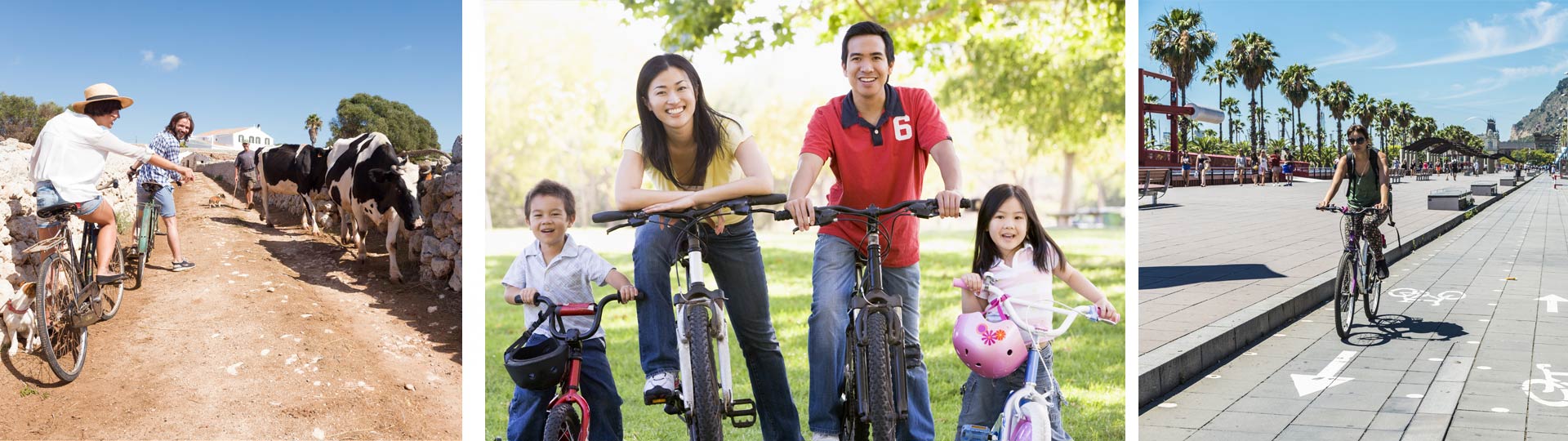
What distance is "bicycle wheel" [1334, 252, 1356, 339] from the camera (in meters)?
5.58

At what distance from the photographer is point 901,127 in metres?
3.24

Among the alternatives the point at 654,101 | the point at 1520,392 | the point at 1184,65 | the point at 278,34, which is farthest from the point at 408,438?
the point at 1520,392

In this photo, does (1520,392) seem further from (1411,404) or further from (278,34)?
(278,34)

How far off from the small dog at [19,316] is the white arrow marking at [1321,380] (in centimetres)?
548

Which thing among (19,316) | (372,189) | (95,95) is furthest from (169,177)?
(372,189)

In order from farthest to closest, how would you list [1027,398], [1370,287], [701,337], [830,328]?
[1370,287] → [830,328] → [1027,398] → [701,337]

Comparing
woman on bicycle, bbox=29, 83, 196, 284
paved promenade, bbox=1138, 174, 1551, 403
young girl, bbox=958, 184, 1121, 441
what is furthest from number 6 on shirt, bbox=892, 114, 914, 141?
woman on bicycle, bbox=29, 83, 196, 284

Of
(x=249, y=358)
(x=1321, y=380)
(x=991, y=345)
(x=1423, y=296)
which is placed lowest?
(x=1321, y=380)

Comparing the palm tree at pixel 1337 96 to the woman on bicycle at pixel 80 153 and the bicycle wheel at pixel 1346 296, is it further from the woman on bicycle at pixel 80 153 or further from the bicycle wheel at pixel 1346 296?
the woman on bicycle at pixel 80 153

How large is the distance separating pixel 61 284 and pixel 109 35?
1.11 meters

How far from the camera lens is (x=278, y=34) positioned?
4.87 m

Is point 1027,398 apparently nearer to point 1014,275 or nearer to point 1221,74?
point 1014,275

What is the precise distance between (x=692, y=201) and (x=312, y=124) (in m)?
2.80

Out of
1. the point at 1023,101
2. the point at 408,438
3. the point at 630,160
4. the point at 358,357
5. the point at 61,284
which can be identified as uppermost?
the point at 1023,101
